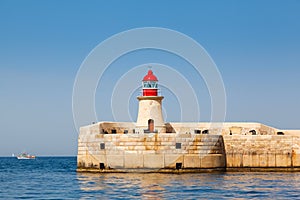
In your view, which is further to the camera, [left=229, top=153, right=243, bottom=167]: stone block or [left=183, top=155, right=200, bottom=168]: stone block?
[left=229, top=153, right=243, bottom=167]: stone block

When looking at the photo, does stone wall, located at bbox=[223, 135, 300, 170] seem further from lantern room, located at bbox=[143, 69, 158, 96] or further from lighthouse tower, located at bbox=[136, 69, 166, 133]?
lantern room, located at bbox=[143, 69, 158, 96]

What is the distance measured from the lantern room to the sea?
22.5 ft

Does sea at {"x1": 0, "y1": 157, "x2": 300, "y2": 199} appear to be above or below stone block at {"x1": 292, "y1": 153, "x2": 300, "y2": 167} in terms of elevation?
below

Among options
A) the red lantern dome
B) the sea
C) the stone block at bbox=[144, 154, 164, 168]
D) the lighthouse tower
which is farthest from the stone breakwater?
the red lantern dome

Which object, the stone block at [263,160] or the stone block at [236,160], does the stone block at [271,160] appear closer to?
the stone block at [263,160]

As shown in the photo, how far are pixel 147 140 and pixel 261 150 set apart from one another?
8.49 meters

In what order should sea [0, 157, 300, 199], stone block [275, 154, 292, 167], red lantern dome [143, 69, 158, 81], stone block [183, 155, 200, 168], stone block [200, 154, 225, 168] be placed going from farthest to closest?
1. red lantern dome [143, 69, 158, 81]
2. stone block [275, 154, 292, 167]
3. stone block [200, 154, 225, 168]
4. stone block [183, 155, 200, 168]
5. sea [0, 157, 300, 199]

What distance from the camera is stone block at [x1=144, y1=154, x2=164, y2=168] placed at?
38.1 metres

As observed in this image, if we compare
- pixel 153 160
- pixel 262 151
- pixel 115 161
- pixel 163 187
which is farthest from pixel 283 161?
pixel 163 187

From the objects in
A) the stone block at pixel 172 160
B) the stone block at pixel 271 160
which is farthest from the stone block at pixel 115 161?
the stone block at pixel 271 160

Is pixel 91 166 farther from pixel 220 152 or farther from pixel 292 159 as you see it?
pixel 292 159

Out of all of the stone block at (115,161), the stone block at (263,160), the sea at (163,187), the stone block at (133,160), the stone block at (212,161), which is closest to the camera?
the sea at (163,187)

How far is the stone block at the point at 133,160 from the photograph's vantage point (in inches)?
1511

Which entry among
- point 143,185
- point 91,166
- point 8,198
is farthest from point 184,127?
point 8,198
